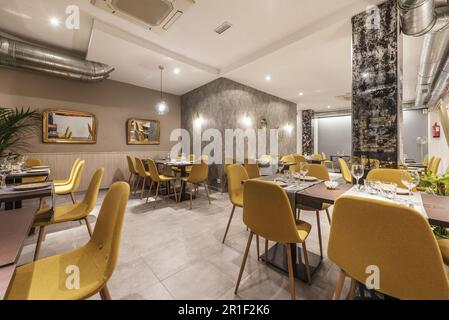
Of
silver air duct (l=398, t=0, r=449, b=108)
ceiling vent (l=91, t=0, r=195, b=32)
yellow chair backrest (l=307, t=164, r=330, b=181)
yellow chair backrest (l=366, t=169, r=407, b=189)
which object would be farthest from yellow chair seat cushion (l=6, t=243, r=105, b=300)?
silver air duct (l=398, t=0, r=449, b=108)

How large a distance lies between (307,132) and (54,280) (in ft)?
33.8

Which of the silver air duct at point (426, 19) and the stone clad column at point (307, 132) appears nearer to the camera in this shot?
the silver air duct at point (426, 19)

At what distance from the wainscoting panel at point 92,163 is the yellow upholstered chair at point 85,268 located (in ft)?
14.4

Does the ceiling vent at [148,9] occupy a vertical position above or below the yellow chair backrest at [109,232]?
above

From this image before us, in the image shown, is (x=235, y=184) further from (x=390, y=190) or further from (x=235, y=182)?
(x=390, y=190)

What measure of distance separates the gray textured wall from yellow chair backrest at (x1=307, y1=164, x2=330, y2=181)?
8.97 ft

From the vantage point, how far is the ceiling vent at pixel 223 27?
2.98 m

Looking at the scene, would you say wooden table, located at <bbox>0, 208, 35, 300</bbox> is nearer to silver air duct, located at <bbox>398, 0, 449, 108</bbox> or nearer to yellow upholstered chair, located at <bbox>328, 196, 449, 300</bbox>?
yellow upholstered chair, located at <bbox>328, 196, 449, 300</bbox>

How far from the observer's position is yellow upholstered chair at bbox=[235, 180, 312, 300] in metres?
1.22

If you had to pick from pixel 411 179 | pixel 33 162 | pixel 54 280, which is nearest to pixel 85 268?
pixel 54 280

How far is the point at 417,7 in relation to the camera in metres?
1.99

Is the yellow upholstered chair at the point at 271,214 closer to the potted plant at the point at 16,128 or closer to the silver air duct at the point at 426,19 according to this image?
the silver air duct at the point at 426,19

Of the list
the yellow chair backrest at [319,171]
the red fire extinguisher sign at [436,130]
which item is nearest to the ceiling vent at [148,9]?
the yellow chair backrest at [319,171]
